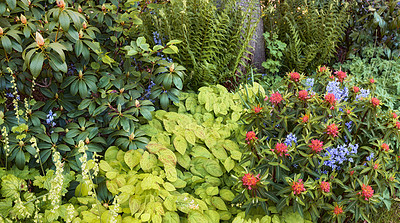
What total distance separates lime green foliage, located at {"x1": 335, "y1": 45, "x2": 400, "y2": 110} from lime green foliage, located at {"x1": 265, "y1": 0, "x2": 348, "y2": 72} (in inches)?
12.6

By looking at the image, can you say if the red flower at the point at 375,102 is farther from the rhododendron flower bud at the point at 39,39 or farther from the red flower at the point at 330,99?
the rhododendron flower bud at the point at 39,39

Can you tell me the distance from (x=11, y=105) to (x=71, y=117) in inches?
24.4

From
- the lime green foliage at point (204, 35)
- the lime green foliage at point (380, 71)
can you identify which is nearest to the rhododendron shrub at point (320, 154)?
the lime green foliage at point (204, 35)

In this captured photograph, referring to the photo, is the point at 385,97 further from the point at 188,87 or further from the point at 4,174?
the point at 4,174

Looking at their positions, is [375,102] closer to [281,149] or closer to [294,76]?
[294,76]

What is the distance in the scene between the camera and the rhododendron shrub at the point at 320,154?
200 centimetres

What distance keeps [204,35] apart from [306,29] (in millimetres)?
1627

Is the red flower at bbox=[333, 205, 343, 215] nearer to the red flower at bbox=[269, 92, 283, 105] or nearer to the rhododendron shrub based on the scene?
the rhododendron shrub

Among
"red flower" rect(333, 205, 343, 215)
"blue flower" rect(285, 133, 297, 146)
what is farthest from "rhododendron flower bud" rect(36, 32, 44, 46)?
"red flower" rect(333, 205, 343, 215)

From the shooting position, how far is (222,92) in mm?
3141

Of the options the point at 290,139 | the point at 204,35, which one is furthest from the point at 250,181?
the point at 204,35

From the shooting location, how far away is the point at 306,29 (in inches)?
163

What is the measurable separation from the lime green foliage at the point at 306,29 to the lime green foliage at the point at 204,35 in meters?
0.79

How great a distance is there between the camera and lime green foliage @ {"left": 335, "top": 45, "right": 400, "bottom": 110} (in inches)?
136
